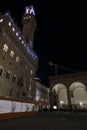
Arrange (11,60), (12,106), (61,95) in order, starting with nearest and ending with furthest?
(12,106) → (11,60) → (61,95)

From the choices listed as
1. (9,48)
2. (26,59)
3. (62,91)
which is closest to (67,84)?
(62,91)

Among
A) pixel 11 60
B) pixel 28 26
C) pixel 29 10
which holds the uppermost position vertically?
pixel 29 10

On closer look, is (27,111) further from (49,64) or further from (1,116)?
(49,64)

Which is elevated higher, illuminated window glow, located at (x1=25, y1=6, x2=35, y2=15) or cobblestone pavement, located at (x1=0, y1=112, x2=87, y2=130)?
illuminated window glow, located at (x1=25, y1=6, x2=35, y2=15)

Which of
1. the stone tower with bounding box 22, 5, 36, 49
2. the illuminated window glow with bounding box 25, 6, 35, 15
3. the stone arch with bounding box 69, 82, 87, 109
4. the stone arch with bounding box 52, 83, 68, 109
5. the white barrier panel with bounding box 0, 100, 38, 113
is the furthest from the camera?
the illuminated window glow with bounding box 25, 6, 35, 15

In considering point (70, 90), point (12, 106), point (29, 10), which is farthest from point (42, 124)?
point (29, 10)

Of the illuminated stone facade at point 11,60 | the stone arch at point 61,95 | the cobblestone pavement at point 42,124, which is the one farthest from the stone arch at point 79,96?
the cobblestone pavement at point 42,124

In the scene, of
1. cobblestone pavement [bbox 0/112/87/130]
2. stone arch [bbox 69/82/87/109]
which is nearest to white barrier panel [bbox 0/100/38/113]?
cobblestone pavement [bbox 0/112/87/130]

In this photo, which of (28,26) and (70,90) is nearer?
(70,90)

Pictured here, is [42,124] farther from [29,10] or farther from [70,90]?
[29,10]

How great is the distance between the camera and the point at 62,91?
57.9m

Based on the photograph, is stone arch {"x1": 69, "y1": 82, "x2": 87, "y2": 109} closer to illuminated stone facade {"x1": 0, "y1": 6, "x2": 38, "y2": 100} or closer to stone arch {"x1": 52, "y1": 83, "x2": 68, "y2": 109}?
stone arch {"x1": 52, "y1": 83, "x2": 68, "y2": 109}

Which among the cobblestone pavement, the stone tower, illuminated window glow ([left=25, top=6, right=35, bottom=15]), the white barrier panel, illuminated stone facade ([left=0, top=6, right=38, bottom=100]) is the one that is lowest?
the cobblestone pavement

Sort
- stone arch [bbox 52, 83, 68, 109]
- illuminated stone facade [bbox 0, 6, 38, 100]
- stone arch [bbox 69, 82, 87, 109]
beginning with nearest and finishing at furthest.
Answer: illuminated stone facade [bbox 0, 6, 38, 100], stone arch [bbox 69, 82, 87, 109], stone arch [bbox 52, 83, 68, 109]
